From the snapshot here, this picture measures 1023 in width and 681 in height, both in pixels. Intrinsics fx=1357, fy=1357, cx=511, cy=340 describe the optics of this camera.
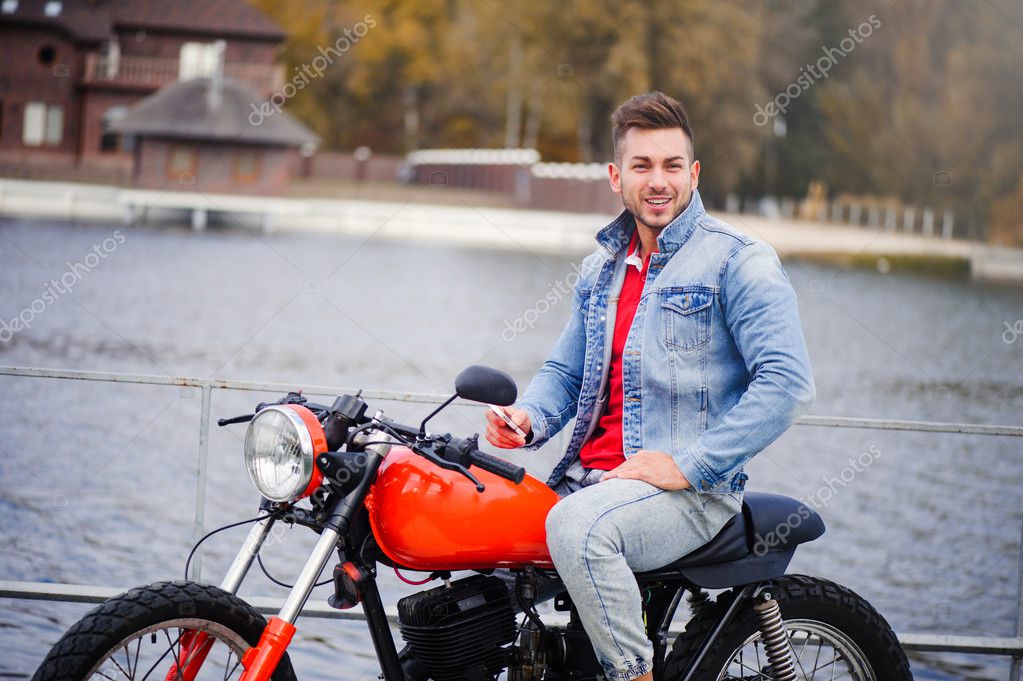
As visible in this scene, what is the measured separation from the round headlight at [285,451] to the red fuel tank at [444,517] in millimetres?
179

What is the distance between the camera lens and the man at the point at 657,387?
9.57ft

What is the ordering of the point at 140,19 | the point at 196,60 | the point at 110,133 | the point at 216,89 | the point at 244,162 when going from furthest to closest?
the point at 140,19, the point at 196,60, the point at 110,133, the point at 216,89, the point at 244,162

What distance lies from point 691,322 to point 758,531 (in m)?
0.52

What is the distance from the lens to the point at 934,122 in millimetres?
55719

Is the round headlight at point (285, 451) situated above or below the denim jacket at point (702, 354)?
below

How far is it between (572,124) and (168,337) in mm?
42248

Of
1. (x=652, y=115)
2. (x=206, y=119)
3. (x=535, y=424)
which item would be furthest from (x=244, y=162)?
(x=652, y=115)

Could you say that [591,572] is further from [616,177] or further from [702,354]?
[616,177]

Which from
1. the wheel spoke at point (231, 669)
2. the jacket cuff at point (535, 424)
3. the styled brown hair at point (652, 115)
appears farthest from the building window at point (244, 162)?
the wheel spoke at point (231, 669)

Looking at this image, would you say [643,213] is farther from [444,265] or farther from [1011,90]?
[1011,90]

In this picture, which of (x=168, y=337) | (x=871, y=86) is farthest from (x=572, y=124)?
(x=168, y=337)

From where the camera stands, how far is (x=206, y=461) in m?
4.48

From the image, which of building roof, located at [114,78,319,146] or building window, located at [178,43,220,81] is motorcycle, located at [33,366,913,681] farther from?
building window, located at [178,43,220,81]

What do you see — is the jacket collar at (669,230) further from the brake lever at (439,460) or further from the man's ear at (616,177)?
the brake lever at (439,460)
